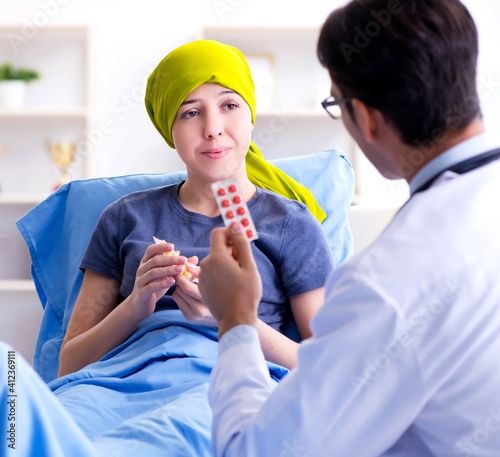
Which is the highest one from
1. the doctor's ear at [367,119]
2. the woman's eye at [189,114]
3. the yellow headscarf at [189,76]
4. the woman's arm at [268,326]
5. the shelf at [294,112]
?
the shelf at [294,112]

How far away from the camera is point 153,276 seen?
1591 millimetres

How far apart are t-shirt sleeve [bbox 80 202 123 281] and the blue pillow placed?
0.26 metres

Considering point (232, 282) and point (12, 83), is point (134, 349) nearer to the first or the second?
point (232, 282)

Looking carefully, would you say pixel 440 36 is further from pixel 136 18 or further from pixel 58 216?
pixel 136 18

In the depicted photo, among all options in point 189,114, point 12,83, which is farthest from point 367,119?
point 12,83

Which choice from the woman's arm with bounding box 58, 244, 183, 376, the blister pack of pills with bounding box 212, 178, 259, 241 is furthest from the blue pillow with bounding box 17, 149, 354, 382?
the blister pack of pills with bounding box 212, 178, 259, 241

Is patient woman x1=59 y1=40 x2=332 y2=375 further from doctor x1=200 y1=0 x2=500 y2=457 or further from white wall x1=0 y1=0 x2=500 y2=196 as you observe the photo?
white wall x1=0 y1=0 x2=500 y2=196

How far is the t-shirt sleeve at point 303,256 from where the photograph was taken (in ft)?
5.71

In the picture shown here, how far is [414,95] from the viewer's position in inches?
38.7

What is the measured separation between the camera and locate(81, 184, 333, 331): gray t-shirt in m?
1.76

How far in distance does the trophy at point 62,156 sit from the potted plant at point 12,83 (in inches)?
11.2

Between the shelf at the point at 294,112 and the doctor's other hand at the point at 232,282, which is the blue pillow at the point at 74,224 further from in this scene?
the shelf at the point at 294,112

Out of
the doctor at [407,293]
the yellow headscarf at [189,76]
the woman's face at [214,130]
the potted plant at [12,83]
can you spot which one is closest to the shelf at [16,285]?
the potted plant at [12,83]

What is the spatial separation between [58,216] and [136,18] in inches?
95.9
